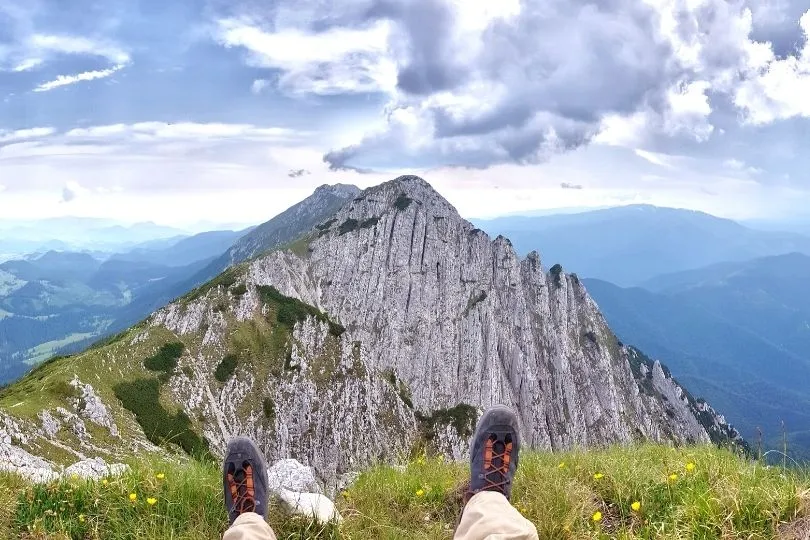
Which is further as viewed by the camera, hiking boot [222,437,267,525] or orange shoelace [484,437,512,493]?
orange shoelace [484,437,512,493]

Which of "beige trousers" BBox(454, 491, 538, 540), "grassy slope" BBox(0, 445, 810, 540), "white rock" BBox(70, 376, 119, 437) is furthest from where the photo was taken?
"white rock" BBox(70, 376, 119, 437)

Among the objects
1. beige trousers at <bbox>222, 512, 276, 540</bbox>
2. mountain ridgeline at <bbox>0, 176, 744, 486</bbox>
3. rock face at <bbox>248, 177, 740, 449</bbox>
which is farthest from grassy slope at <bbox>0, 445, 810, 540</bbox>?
rock face at <bbox>248, 177, 740, 449</bbox>

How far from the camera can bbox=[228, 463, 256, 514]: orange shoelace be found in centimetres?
614

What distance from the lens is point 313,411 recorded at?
290ft

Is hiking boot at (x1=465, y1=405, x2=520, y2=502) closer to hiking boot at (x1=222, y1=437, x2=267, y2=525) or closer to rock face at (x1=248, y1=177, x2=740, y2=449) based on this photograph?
hiking boot at (x1=222, y1=437, x2=267, y2=525)

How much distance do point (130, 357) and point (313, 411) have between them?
3148cm

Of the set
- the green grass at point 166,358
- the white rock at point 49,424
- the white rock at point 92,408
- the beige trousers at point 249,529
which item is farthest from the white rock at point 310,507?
the green grass at point 166,358

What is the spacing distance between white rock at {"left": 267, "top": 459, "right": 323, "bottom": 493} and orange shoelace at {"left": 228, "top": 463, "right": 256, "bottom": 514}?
2.14 metres

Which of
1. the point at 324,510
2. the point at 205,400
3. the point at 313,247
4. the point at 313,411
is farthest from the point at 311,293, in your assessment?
the point at 324,510

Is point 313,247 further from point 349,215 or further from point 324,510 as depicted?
point 324,510

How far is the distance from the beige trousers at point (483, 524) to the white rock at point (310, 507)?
33.2 inches

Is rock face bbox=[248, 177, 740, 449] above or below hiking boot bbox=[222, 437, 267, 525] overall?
below

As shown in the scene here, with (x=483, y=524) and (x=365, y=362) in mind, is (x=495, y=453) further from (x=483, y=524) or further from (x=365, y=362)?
(x=365, y=362)

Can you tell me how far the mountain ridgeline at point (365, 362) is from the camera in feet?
211
